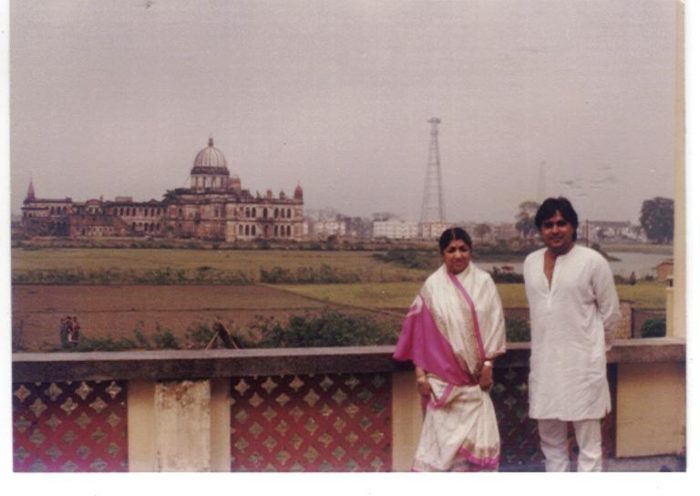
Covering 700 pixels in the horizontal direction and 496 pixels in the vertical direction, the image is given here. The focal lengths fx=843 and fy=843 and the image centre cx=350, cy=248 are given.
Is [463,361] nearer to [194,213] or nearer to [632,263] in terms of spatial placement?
[632,263]

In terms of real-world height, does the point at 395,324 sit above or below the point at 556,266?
below

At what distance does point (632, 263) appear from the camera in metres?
4.51

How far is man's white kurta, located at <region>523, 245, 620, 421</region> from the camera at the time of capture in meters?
3.65

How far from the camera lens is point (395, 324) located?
4.52 metres

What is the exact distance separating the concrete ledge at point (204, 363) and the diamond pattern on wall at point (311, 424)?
0.34 feet

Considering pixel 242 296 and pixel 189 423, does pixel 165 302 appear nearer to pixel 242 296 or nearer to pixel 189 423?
pixel 242 296

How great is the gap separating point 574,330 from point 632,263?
3.34 feet

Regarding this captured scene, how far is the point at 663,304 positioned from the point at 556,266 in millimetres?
1151

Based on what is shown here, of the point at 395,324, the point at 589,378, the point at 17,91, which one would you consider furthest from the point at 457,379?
the point at 17,91

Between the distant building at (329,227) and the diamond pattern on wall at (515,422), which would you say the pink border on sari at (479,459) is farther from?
the distant building at (329,227)

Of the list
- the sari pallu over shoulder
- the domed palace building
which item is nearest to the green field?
the domed palace building

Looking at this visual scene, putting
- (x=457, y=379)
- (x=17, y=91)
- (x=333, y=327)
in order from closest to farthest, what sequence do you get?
(x=457, y=379), (x=17, y=91), (x=333, y=327)

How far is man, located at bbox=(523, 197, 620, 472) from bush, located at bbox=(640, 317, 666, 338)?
35.8 inches

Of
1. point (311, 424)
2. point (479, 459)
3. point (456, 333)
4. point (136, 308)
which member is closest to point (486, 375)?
point (456, 333)
